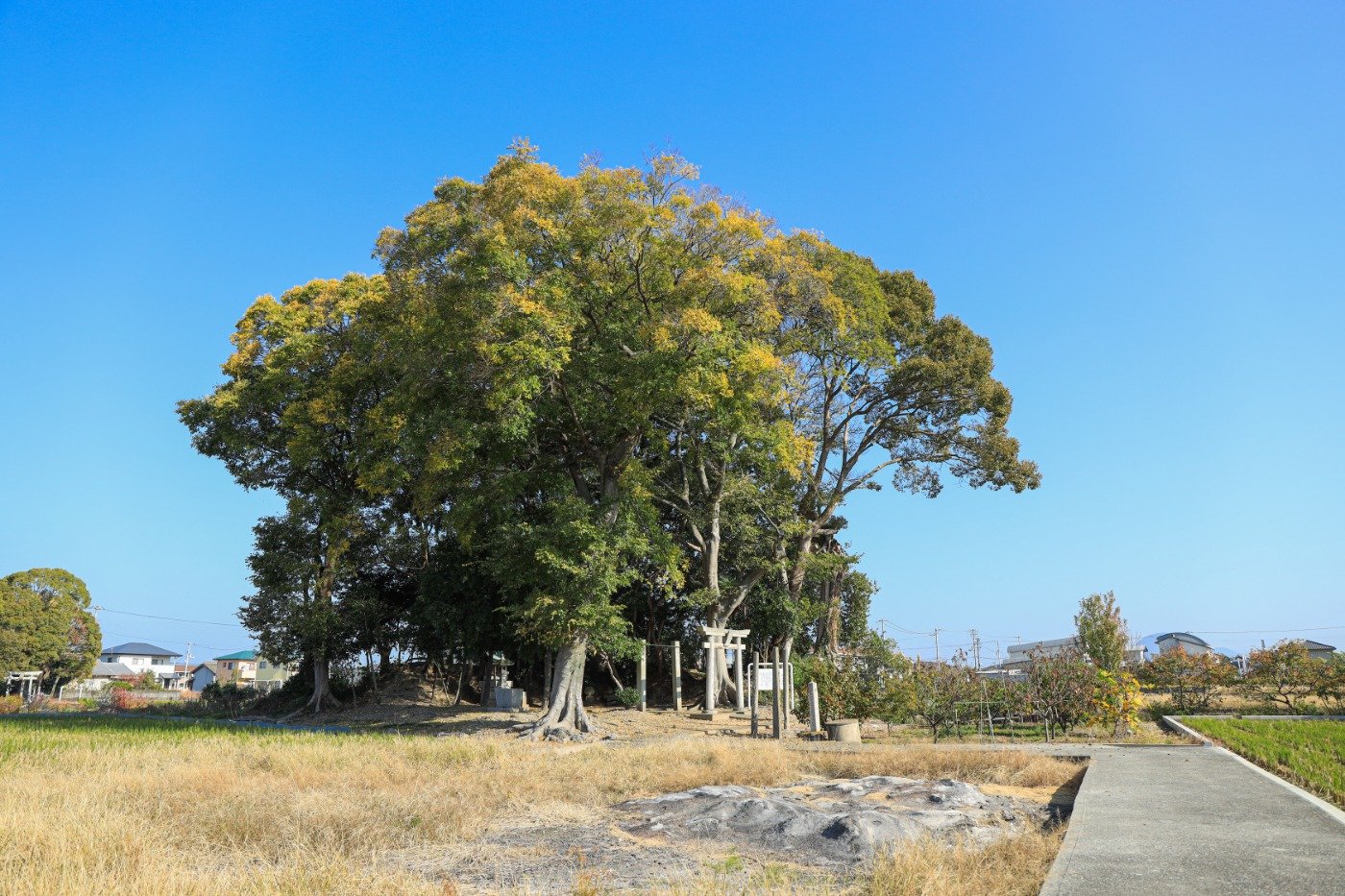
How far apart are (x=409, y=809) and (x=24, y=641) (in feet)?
157

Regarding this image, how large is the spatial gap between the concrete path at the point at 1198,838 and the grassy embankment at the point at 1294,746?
587mm

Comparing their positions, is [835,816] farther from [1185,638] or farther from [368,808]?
[1185,638]

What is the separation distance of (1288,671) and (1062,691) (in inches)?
508

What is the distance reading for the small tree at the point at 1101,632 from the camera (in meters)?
27.3

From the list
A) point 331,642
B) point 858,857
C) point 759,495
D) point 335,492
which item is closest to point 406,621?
point 331,642

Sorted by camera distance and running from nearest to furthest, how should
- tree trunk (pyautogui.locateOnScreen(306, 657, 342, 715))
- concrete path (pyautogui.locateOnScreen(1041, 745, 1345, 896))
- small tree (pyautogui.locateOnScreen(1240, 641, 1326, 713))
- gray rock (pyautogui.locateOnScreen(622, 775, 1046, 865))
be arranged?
concrete path (pyautogui.locateOnScreen(1041, 745, 1345, 896)) < gray rock (pyautogui.locateOnScreen(622, 775, 1046, 865)) < small tree (pyautogui.locateOnScreen(1240, 641, 1326, 713)) < tree trunk (pyautogui.locateOnScreen(306, 657, 342, 715))

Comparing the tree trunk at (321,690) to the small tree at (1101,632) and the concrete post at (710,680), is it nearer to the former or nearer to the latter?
the concrete post at (710,680)

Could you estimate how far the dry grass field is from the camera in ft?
18.4

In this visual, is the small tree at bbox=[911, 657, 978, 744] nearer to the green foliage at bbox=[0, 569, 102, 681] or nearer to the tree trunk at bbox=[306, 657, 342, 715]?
the tree trunk at bbox=[306, 657, 342, 715]

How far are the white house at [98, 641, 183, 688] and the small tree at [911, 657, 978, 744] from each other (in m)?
93.4

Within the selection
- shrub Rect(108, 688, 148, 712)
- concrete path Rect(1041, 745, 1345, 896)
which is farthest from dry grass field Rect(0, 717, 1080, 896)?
shrub Rect(108, 688, 148, 712)

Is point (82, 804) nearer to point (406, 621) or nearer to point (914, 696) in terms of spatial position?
point (914, 696)

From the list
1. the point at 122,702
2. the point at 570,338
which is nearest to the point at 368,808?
the point at 570,338

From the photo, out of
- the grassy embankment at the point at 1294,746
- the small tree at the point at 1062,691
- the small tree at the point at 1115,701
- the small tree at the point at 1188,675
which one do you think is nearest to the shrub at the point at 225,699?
the small tree at the point at 1062,691
